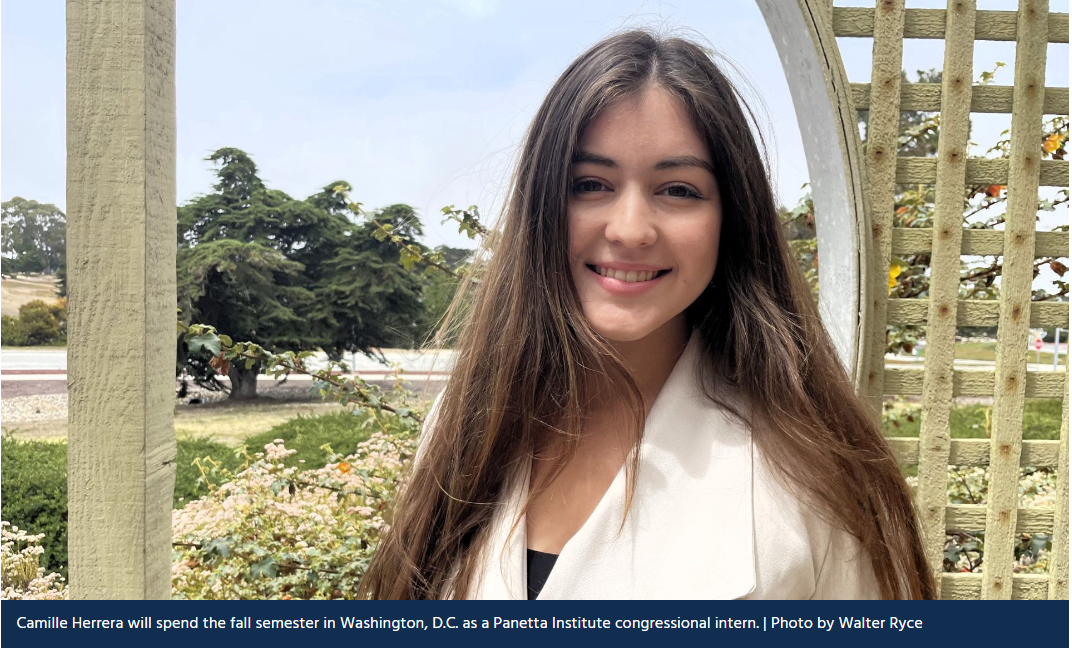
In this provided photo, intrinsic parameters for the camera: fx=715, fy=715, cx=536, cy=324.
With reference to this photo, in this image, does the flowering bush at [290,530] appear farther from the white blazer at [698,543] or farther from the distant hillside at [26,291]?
the white blazer at [698,543]

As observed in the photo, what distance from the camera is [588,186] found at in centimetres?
108

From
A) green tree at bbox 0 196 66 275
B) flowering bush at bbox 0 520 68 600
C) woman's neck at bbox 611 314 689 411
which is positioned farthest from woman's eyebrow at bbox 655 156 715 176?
green tree at bbox 0 196 66 275

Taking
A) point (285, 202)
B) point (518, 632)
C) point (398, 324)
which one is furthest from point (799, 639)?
point (285, 202)

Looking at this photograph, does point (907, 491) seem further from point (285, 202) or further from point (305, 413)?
point (285, 202)

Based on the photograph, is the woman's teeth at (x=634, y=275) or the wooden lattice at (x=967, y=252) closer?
the woman's teeth at (x=634, y=275)

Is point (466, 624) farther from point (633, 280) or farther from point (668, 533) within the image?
point (633, 280)

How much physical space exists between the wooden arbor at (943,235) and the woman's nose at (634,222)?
80 centimetres

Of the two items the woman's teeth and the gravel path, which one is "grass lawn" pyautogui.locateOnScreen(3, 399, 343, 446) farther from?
the woman's teeth

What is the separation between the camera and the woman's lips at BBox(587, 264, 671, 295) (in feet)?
3.41

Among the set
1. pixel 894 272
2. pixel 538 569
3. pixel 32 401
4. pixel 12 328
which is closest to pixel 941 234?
pixel 894 272

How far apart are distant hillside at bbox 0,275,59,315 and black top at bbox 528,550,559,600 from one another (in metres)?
2.88

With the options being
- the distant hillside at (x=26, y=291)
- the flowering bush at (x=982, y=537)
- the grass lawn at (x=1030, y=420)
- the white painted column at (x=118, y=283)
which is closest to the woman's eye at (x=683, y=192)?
the white painted column at (x=118, y=283)

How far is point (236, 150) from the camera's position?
14.5 feet

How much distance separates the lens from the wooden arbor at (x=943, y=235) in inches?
63.2
